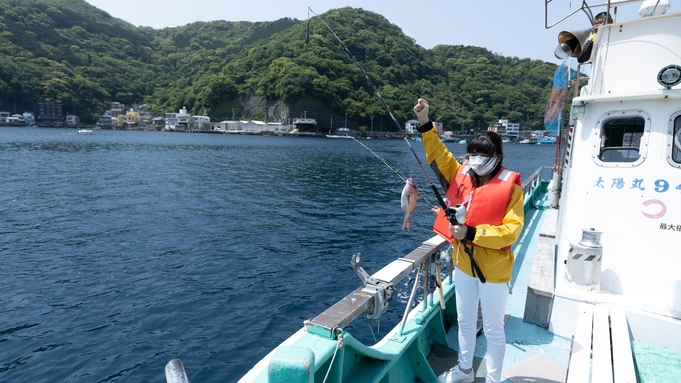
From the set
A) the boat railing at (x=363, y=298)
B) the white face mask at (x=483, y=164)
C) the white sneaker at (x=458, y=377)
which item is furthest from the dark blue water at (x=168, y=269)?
the white face mask at (x=483, y=164)

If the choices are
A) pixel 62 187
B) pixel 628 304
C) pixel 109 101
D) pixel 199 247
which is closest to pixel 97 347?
pixel 199 247

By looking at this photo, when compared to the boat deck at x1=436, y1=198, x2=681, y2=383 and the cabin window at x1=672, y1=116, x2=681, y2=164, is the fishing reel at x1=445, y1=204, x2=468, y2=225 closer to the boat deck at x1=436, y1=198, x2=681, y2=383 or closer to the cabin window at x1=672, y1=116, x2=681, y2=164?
the boat deck at x1=436, y1=198, x2=681, y2=383

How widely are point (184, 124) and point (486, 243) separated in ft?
491

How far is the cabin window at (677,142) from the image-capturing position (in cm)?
469

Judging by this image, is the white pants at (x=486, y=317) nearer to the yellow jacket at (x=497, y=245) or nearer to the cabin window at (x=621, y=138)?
the yellow jacket at (x=497, y=245)

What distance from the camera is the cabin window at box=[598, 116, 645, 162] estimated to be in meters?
5.22

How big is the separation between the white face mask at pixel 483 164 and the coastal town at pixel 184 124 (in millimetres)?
114699

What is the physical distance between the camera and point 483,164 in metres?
3.26

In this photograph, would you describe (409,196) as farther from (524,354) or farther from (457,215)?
(524,354)

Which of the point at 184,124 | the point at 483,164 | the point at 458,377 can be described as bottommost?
the point at 458,377

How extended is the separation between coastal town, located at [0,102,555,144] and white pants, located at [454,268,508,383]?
376 feet

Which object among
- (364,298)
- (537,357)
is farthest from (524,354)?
(364,298)

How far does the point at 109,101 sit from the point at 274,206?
6071 inches

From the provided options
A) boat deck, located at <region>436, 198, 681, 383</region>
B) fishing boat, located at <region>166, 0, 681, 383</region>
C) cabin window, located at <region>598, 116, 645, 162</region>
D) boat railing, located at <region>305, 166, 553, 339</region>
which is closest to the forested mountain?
cabin window, located at <region>598, 116, 645, 162</region>
